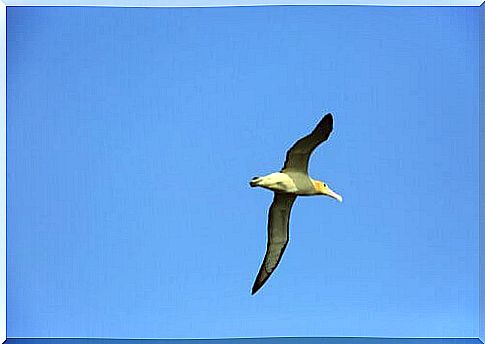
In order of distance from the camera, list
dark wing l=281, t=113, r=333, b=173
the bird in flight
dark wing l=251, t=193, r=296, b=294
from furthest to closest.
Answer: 1. dark wing l=251, t=193, r=296, b=294
2. the bird in flight
3. dark wing l=281, t=113, r=333, b=173

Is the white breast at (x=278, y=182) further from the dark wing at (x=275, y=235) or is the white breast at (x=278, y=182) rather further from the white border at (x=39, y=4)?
the white border at (x=39, y=4)

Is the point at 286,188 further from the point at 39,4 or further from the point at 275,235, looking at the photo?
the point at 39,4

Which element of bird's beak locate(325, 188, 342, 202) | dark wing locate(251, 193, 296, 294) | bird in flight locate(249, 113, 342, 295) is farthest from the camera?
dark wing locate(251, 193, 296, 294)

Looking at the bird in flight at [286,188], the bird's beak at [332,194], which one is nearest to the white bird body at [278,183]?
the bird in flight at [286,188]

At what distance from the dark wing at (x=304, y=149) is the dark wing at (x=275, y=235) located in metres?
0.15

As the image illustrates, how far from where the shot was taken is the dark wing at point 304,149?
391 centimetres

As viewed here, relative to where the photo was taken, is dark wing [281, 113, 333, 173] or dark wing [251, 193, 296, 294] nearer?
dark wing [281, 113, 333, 173]

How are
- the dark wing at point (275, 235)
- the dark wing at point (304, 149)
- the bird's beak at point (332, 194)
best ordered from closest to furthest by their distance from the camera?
the dark wing at point (304, 149)
the bird's beak at point (332, 194)
the dark wing at point (275, 235)

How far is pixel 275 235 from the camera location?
430 cm

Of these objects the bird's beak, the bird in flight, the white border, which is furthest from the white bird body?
the white border

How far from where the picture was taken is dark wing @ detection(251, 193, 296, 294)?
14.0ft

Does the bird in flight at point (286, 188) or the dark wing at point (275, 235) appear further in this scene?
the dark wing at point (275, 235)

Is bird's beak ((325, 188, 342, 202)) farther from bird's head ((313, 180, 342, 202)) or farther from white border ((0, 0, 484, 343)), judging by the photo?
white border ((0, 0, 484, 343))

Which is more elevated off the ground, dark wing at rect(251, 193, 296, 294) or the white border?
the white border
